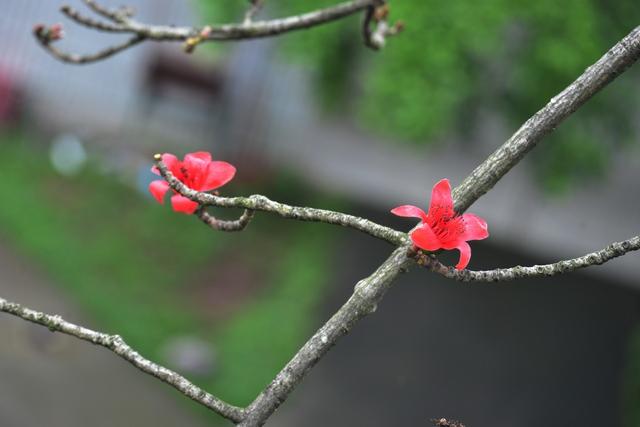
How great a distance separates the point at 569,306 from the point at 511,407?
1889mm

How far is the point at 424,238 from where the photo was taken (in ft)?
4.27

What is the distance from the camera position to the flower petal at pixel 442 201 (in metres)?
1.37

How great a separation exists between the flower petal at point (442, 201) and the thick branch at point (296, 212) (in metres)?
0.06

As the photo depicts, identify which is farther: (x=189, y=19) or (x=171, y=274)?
(x=189, y=19)

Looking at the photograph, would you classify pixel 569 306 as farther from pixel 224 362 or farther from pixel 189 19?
pixel 189 19

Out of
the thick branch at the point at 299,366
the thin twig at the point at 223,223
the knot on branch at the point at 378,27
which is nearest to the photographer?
the thick branch at the point at 299,366

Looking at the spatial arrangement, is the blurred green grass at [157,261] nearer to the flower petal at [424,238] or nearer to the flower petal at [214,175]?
the flower petal at [214,175]

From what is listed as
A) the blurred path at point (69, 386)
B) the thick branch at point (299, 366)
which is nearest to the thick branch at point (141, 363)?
the thick branch at point (299, 366)

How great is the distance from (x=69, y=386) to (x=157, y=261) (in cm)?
204

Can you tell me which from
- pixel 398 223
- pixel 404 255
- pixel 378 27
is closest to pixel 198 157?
pixel 404 255

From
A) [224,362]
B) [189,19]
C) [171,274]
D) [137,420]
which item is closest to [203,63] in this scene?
[189,19]

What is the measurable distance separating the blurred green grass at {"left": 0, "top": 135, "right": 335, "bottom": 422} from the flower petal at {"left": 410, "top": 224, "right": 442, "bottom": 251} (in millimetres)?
5261

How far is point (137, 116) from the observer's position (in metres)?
9.97

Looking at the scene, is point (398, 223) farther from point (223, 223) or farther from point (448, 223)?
point (448, 223)
